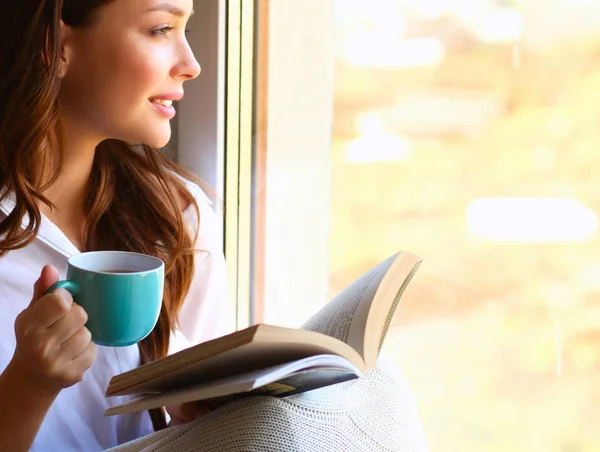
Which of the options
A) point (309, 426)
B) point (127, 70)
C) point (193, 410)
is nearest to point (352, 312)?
point (309, 426)

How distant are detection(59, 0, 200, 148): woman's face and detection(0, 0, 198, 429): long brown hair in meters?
0.03

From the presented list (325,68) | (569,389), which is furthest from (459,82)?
(569,389)

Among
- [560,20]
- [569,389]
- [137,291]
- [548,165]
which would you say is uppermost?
[560,20]

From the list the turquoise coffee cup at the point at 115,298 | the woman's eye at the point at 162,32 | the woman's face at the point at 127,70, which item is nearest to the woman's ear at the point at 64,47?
the woman's face at the point at 127,70

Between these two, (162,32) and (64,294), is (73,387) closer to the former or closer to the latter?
(64,294)

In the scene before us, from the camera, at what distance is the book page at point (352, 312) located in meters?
0.83

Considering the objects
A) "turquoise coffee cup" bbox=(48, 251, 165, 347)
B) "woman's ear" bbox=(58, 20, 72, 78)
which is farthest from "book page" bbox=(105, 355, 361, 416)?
"woman's ear" bbox=(58, 20, 72, 78)

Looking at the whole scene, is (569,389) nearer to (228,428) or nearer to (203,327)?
(203,327)

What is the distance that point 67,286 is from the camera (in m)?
0.88

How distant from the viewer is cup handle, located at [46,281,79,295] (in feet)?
2.86

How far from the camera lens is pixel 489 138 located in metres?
1.29

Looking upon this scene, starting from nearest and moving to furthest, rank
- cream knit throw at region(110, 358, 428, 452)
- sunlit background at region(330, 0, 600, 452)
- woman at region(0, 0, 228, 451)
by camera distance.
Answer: cream knit throw at region(110, 358, 428, 452), woman at region(0, 0, 228, 451), sunlit background at region(330, 0, 600, 452)

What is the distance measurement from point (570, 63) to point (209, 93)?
0.67 m

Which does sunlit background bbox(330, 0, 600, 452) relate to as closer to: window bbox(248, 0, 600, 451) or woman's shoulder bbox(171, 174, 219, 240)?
window bbox(248, 0, 600, 451)
